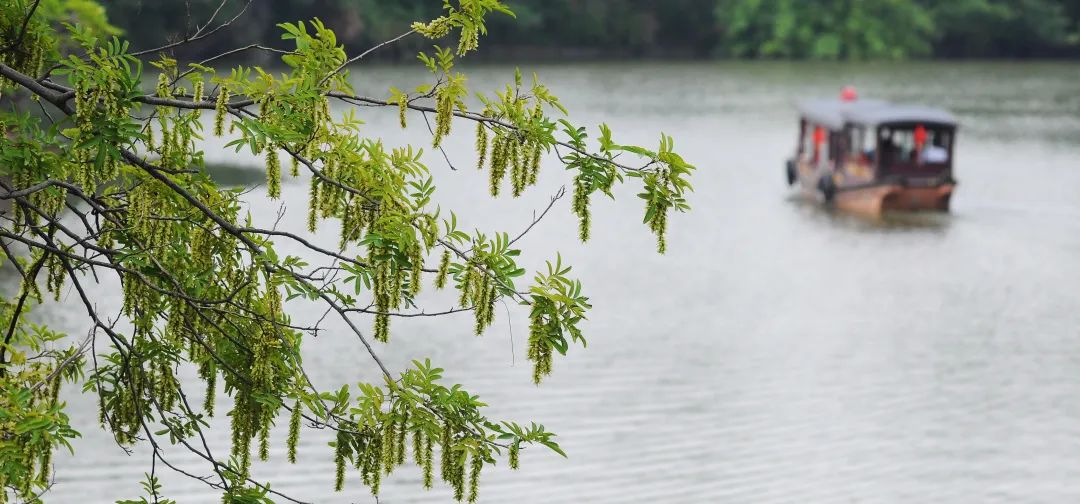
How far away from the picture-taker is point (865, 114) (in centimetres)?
3073

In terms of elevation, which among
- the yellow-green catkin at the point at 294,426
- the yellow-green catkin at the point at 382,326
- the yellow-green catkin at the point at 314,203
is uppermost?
the yellow-green catkin at the point at 314,203

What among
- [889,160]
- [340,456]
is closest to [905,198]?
[889,160]

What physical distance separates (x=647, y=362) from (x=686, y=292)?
4.72 m

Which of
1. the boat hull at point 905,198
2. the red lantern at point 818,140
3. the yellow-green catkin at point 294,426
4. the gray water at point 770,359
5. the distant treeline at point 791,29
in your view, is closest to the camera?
the yellow-green catkin at point 294,426

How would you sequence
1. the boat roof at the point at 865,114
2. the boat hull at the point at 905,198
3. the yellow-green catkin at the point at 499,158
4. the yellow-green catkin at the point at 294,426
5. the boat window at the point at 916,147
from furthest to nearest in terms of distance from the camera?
1. the boat window at the point at 916,147
2. the boat hull at the point at 905,198
3. the boat roof at the point at 865,114
4. the yellow-green catkin at the point at 294,426
5. the yellow-green catkin at the point at 499,158

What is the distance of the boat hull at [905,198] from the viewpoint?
29.9m

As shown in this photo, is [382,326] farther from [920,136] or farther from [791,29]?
[791,29]

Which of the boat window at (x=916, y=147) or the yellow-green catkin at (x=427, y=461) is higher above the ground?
the yellow-green catkin at (x=427, y=461)

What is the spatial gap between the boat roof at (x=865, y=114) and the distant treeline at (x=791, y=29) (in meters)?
42.2

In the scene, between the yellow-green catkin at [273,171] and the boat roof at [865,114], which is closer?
the yellow-green catkin at [273,171]

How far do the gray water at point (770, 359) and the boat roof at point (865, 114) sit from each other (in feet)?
5.78

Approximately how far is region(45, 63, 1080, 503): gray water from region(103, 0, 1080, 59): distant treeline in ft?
139

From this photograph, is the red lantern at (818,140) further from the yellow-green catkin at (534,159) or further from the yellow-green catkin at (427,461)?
the yellow-green catkin at (427,461)

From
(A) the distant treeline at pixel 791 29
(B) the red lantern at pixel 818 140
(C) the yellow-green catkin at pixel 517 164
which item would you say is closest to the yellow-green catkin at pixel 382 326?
(C) the yellow-green catkin at pixel 517 164
